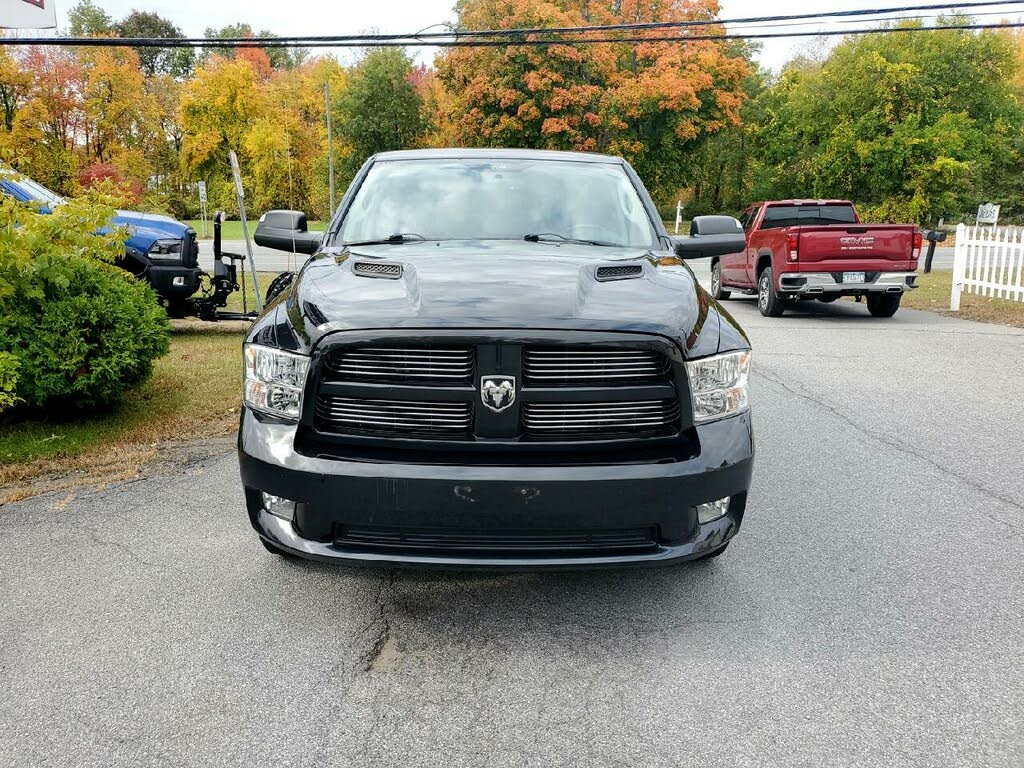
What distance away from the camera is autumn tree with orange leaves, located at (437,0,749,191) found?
133ft

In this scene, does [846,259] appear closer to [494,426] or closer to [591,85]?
[494,426]

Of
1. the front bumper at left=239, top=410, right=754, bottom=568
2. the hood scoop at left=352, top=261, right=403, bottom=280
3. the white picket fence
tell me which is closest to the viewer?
the front bumper at left=239, top=410, right=754, bottom=568

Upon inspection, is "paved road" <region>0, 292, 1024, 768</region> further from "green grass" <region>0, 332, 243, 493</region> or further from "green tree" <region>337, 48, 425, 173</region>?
"green tree" <region>337, 48, 425, 173</region>

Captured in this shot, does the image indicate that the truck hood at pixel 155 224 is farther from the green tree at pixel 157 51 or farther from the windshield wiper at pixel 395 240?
the green tree at pixel 157 51

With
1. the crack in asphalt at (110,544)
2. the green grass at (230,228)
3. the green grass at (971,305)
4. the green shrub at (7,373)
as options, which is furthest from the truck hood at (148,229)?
the green grass at (230,228)

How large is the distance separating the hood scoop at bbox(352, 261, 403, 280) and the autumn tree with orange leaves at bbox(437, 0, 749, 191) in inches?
1513

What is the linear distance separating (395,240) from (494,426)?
159 cm

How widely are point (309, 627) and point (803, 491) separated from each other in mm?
3007

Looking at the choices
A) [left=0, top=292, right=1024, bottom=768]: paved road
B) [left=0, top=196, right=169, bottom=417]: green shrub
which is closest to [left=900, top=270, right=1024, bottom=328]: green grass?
[left=0, top=292, right=1024, bottom=768]: paved road

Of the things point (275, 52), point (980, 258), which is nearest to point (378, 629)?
point (980, 258)

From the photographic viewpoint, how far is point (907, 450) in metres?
5.98

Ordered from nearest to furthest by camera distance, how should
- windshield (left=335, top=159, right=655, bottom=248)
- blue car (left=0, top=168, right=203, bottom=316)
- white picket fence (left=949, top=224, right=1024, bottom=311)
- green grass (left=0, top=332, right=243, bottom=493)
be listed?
1. windshield (left=335, top=159, right=655, bottom=248)
2. green grass (left=0, top=332, right=243, bottom=493)
3. blue car (left=0, top=168, right=203, bottom=316)
4. white picket fence (left=949, top=224, right=1024, bottom=311)

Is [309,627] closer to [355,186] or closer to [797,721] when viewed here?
[797,721]

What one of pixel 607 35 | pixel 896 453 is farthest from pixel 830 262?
pixel 607 35
